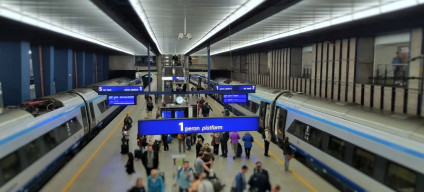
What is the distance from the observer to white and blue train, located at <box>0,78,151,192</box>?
8273 mm

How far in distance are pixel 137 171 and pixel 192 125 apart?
9.86 feet

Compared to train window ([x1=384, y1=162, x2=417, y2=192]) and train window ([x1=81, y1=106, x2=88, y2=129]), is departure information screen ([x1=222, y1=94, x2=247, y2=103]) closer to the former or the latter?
train window ([x1=81, y1=106, x2=88, y2=129])

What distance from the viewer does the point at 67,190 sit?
386 inches

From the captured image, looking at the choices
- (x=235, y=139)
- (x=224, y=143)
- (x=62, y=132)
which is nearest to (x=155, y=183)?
(x=235, y=139)

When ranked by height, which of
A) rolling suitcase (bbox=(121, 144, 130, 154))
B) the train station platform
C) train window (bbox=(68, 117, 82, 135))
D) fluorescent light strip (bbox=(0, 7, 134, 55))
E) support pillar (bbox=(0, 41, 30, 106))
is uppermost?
fluorescent light strip (bbox=(0, 7, 134, 55))

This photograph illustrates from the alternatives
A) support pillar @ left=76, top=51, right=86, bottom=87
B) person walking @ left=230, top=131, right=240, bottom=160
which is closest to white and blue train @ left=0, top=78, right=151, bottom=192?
person walking @ left=230, top=131, right=240, bottom=160

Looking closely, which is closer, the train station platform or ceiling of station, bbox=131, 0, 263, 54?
ceiling of station, bbox=131, 0, 263, 54

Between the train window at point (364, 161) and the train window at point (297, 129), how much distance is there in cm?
347

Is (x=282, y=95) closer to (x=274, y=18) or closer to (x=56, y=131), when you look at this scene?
(x=274, y=18)

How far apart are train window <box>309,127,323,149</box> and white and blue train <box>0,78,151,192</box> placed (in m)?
8.75

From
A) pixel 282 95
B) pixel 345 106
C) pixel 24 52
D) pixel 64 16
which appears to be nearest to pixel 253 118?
pixel 345 106

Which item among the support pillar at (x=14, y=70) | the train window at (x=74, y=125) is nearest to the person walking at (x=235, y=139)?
the train window at (x=74, y=125)

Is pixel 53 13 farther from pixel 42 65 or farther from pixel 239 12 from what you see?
pixel 42 65

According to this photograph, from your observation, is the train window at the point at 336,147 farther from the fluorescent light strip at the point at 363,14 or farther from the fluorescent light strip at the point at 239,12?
the fluorescent light strip at the point at 239,12
